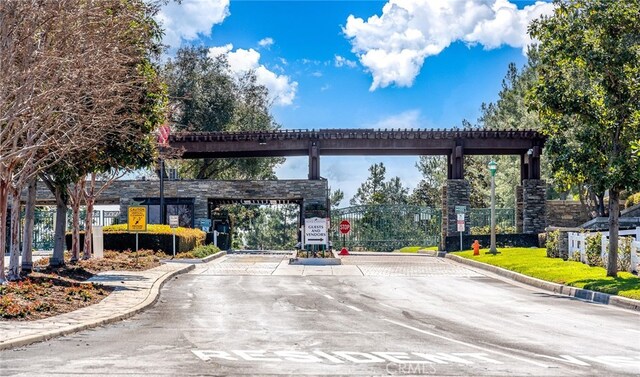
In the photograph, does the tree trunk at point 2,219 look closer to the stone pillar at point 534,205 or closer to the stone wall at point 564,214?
the stone pillar at point 534,205

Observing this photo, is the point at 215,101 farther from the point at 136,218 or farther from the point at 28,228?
the point at 28,228

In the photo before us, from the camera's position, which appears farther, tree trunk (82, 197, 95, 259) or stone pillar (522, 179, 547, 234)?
stone pillar (522, 179, 547, 234)

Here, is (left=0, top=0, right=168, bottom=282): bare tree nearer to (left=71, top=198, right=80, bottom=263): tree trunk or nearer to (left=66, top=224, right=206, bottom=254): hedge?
(left=71, top=198, right=80, bottom=263): tree trunk

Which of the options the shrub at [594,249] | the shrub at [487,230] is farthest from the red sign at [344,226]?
the shrub at [594,249]

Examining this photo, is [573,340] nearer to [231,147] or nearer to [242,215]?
[231,147]

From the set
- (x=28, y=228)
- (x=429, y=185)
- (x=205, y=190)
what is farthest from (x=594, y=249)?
(x=429, y=185)

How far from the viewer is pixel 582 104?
25312 mm

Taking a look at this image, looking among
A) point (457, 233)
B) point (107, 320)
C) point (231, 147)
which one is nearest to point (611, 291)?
point (107, 320)

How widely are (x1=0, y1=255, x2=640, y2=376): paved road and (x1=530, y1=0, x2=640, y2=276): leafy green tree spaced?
4093 mm

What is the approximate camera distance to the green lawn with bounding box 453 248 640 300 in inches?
904

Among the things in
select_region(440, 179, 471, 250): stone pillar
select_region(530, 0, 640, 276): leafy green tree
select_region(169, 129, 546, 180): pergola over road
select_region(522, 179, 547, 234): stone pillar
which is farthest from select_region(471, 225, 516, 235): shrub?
select_region(530, 0, 640, 276): leafy green tree

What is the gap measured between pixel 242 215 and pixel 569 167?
57.3 metres

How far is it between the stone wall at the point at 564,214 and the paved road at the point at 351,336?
102 feet

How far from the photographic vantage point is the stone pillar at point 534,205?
171 ft
